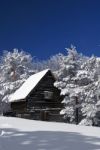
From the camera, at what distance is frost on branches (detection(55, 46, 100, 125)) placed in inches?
1344

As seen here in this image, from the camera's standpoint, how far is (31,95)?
42188 mm

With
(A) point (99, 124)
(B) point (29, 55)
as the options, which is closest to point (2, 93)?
(B) point (29, 55)

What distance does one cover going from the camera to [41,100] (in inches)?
1699

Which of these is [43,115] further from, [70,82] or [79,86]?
[79,86]

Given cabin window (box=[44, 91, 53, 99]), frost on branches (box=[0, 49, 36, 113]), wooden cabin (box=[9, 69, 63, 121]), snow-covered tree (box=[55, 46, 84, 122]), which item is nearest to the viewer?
snow-covered tree (box=[55, 46, 84, 122])

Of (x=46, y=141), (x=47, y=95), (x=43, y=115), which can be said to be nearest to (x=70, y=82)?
(x=47, y=95)

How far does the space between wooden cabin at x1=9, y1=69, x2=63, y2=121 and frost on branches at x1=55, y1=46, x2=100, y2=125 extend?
6.07 feet

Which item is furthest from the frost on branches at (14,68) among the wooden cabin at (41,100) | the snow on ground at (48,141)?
the snow on ground at (48,141)

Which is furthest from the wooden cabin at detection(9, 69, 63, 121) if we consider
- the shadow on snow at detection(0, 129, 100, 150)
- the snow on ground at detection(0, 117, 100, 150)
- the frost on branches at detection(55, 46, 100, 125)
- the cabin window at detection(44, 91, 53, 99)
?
the shadow on snow at detection(0, 129, 100, 150)

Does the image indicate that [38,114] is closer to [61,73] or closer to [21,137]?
[61,73]

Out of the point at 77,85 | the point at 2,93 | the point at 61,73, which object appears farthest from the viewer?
the point at 2,93

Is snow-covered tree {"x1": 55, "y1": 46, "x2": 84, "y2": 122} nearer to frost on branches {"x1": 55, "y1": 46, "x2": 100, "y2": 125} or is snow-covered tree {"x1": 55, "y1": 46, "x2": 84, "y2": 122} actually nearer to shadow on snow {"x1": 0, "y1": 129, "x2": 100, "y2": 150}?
frost on branches {"x1": 55, "y1": 46, "x2": 100, "y2": 125}

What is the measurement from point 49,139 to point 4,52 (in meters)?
55.4

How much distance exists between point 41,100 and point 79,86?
6.81 m
